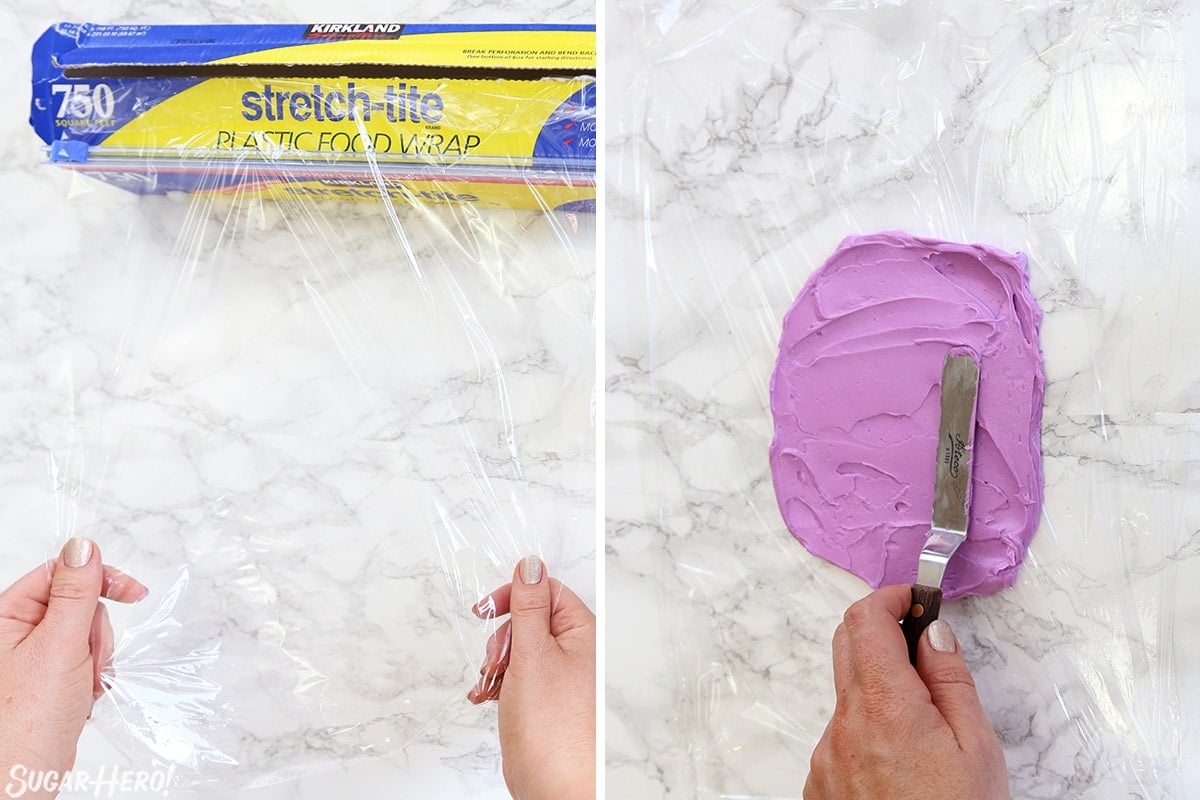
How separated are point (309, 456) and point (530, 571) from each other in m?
0.20

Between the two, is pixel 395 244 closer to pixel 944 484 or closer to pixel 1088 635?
pixel 944 484

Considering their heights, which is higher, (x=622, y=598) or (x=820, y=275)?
(x=820, y=275)

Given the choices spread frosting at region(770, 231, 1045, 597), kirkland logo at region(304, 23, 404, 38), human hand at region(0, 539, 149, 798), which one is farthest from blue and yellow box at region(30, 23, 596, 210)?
human hand at region(0, 539, 149, 798)

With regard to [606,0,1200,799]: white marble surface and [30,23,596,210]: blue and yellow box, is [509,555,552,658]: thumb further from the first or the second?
[30,23,596,210]: blue and yellow box

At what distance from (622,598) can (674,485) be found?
0.09m

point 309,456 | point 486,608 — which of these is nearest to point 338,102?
point 309,456

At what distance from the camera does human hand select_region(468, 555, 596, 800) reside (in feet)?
1.88

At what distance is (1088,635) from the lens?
0.54 meters

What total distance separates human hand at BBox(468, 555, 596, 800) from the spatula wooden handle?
0.22 m

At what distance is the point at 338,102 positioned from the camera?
0.57m

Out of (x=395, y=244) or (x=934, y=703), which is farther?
(x=395, y=244)

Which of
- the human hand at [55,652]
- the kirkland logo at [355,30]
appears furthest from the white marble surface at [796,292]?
the human hand at [55,652]

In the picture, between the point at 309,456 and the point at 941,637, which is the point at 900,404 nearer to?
the point at 941,637

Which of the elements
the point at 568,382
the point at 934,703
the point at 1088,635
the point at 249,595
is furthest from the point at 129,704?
the point at 1088,635
